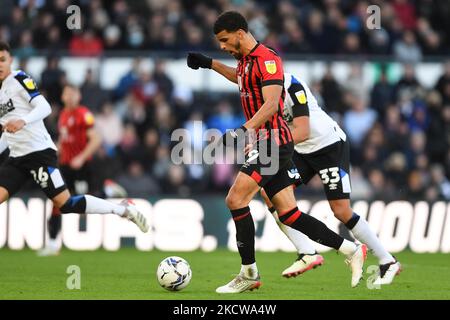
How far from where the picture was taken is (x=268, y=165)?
8.59 meters

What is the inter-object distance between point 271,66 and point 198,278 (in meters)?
2.65

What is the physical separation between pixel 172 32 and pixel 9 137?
8.01 metres

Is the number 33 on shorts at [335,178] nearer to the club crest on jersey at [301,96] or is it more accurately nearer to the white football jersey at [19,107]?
the club crest on jersey at [301,96]

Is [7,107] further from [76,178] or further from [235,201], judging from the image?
[76,178]

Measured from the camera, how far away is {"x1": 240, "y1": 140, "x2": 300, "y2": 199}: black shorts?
28.0ft

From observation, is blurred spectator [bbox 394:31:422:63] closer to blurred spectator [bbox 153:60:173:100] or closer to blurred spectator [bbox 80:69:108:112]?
blurred spectator [bbox 153:60:173:100]

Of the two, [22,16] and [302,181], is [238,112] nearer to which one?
[22,16]

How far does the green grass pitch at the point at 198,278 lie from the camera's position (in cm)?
852

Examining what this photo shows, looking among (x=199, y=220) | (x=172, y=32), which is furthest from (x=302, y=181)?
(x=172, y=32)

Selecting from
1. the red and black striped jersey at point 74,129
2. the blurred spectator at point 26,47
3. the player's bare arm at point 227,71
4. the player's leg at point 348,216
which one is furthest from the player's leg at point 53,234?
the player's leg at point 348,216

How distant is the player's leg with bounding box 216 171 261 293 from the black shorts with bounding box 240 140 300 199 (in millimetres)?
67

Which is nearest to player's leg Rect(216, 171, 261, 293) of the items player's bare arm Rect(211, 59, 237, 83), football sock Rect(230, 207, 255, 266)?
football sock Rect(230, 207, 255, 266)

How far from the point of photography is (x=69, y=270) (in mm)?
10992

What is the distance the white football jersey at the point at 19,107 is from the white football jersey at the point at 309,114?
257 centimetres
